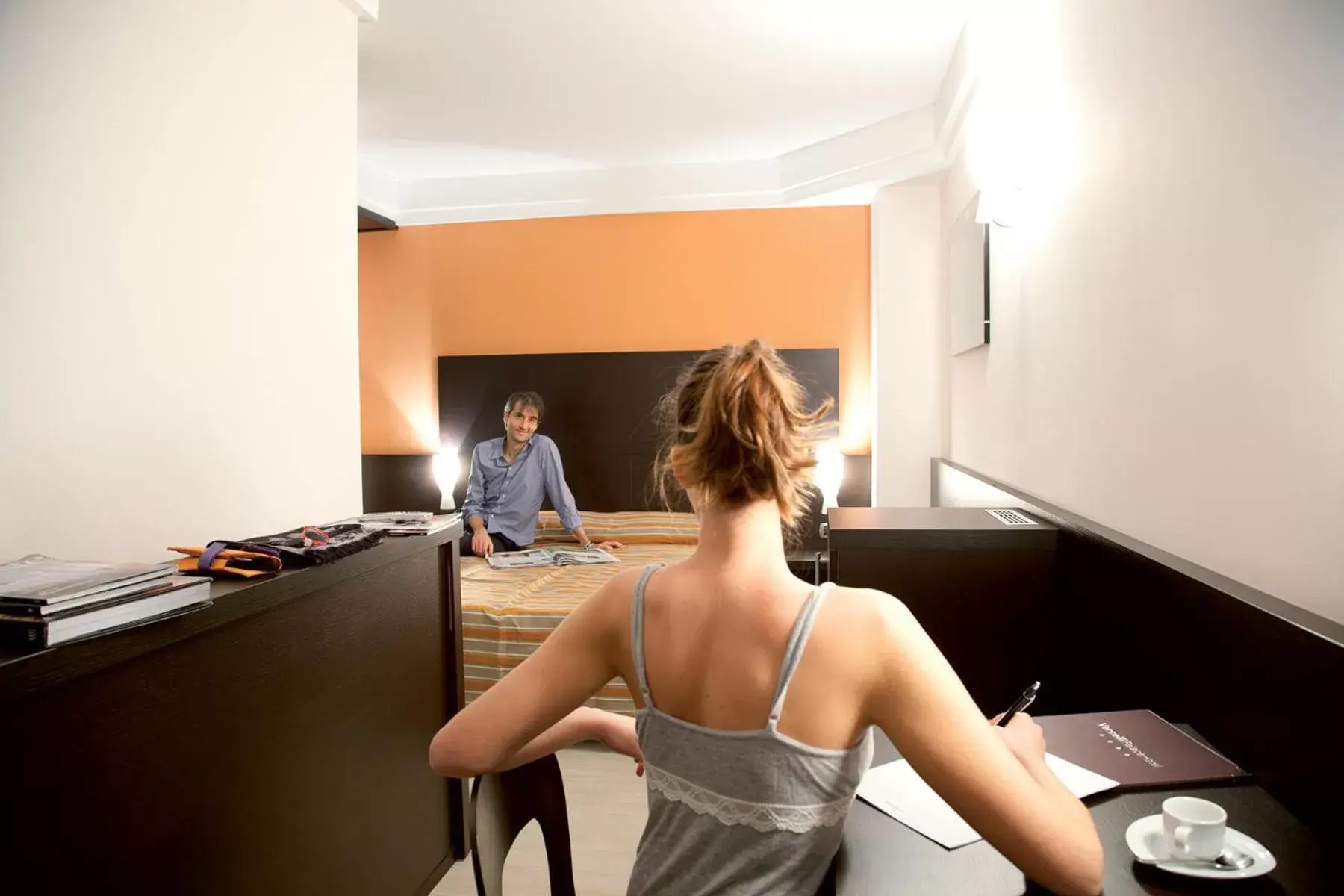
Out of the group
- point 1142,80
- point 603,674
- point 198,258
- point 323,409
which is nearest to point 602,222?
point 323,409

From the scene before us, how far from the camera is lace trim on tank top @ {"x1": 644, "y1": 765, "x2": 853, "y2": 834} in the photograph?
0.95m

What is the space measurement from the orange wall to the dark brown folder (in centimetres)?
394

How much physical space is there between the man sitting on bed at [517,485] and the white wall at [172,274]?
1983 millimetres

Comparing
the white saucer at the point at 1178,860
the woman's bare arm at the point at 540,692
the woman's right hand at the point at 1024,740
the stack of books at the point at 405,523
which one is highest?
the stack of books at the point at 405,523

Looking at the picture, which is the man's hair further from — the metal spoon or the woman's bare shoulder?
the metal spoon

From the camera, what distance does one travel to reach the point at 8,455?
1563mm

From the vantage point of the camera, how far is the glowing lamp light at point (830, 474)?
5105mm

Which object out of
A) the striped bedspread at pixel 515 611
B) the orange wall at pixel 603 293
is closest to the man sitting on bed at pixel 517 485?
the striped bedspread at pixel 515 611

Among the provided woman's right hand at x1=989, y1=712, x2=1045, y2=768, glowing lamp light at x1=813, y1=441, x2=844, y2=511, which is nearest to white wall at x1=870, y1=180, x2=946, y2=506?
glowing lamp light at x1=813, y1=441, x2=844, y2=511

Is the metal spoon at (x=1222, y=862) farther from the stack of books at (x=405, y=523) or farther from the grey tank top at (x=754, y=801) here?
the stack of books at (x=405, y=523)

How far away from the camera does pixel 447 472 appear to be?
17.9 ft

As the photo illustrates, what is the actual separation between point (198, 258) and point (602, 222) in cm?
365

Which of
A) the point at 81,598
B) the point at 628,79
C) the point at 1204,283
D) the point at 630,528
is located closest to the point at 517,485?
the point at 630,528

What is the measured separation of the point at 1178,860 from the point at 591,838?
1.98m
